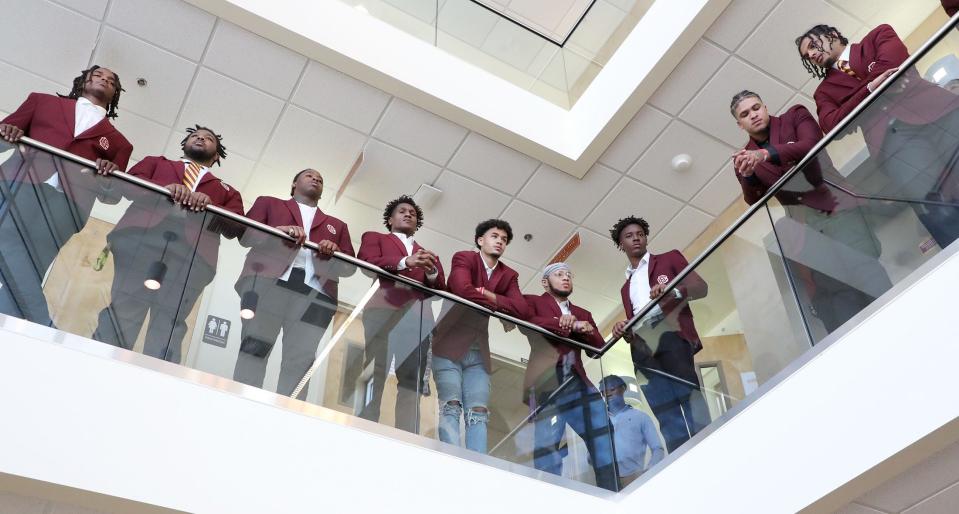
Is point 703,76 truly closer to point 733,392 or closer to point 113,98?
point 733,392

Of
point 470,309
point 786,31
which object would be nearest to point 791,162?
point 470,309

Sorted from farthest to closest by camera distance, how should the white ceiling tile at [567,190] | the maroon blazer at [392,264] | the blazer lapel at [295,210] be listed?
the white ceiling tile at [567,190]
the blazer lapel at [295,210]
the maroon blazer at [392,264]

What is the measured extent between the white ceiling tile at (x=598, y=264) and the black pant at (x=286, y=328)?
4.18 metres

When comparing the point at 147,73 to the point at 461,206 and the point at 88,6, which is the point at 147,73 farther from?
the point at 461,206

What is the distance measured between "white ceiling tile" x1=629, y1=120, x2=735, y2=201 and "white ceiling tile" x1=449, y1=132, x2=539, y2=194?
1.02 m

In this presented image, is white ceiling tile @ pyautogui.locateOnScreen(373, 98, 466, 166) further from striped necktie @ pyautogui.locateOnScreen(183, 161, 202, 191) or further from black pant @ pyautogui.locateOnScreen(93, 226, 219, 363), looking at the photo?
black pant @ pyautogui.locateOnScreen(93, 226, 219, 363)

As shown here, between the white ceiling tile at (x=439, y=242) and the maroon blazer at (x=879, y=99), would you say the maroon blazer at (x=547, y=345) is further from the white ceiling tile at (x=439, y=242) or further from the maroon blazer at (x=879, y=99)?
the white ceiling tile at (x=439, y=242)

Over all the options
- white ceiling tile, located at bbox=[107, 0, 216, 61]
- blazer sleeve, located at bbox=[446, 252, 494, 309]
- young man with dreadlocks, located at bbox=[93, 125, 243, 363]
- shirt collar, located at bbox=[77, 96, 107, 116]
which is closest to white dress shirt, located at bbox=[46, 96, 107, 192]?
shirt collar, located at bbox=[77, 96, 107, 116]

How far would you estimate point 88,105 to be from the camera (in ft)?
16.7

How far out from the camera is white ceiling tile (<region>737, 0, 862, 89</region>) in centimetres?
642

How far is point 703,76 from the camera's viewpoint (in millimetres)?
6793

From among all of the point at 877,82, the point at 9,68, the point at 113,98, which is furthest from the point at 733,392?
the point at 9,68

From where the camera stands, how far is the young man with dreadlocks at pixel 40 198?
3676mm

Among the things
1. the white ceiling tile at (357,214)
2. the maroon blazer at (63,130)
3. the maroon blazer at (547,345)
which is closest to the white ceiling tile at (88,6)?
the maroon blazer at (63,130)
